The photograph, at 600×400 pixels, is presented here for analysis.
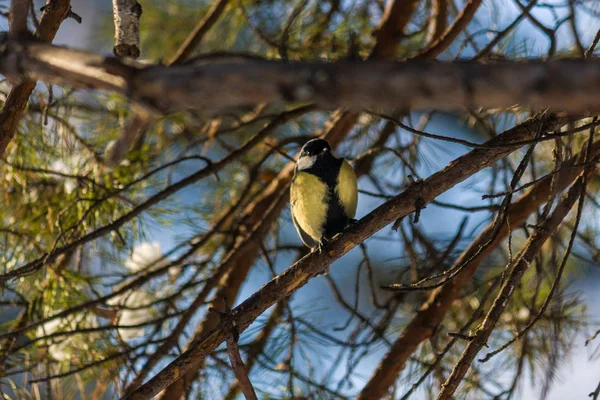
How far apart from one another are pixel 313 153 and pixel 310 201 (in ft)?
0.34

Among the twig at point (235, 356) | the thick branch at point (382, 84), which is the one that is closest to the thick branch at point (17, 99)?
the twig at point (235, 356)

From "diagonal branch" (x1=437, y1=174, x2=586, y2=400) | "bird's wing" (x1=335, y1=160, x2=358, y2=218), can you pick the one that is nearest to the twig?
"diagonal branch" (x1=437, y1=174, x2=586, y2=400)

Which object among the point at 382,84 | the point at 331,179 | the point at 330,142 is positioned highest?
the point at 330,142

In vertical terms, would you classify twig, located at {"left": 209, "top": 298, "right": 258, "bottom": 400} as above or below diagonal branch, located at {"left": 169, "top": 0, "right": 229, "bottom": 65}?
below

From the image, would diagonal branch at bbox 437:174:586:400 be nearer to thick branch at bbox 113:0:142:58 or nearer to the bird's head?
the bird's head

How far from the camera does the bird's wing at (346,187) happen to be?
132cm

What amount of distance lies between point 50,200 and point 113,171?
157mm

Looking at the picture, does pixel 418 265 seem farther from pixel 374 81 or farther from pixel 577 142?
pixel 374 81

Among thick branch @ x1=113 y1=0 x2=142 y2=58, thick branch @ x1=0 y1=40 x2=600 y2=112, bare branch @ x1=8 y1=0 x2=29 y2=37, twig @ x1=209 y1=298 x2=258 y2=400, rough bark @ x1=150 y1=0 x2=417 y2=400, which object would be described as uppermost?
rough bark @ x1=150 y1=0 x2=417 y2=400

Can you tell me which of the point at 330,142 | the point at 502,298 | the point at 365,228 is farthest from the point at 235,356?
the point at 330,142

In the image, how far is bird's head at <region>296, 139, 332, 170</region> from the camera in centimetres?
135

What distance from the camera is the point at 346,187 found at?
1326 mm

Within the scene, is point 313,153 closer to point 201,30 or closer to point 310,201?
point 310,201

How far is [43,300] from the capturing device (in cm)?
139
